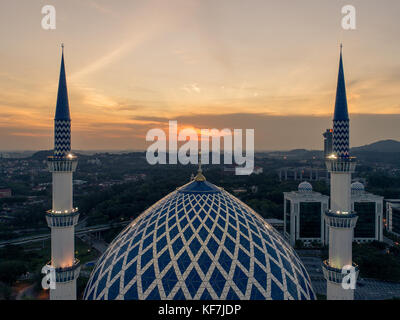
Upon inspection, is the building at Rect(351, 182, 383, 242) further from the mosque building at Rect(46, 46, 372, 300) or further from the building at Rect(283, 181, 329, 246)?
the mosque building at Rect(46, 46, 372, 300)

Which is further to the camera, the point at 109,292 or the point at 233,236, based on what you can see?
the point at 233,236

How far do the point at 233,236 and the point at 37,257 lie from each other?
28.1m

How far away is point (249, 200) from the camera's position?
54312 millimetres

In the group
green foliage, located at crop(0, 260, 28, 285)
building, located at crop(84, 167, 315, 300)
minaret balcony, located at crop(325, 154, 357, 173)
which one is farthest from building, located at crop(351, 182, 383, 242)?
green foliage, located at crop(0, 260, 28, 285)

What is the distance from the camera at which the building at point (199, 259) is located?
10.1 metres

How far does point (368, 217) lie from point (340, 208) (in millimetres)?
32123

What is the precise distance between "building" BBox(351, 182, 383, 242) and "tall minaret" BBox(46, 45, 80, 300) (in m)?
37.5

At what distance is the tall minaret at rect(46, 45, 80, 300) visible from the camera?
13.2 metres

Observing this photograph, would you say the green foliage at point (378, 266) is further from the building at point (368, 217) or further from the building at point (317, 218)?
the building at point (368, 217)

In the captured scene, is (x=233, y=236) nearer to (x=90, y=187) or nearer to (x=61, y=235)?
(x=61, y=235)

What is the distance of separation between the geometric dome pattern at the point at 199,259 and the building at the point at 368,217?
1298 inches

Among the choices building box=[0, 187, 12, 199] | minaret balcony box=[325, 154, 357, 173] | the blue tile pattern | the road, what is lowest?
the road
